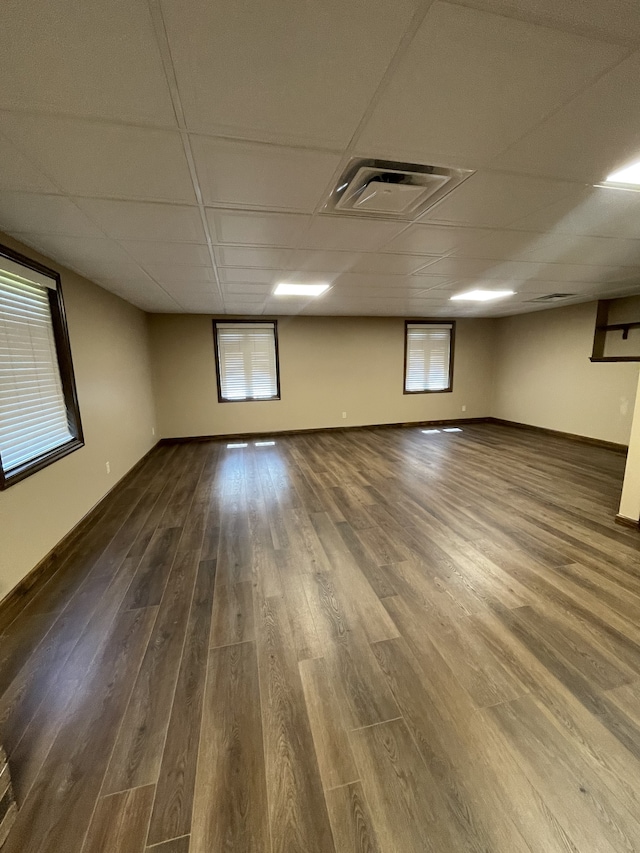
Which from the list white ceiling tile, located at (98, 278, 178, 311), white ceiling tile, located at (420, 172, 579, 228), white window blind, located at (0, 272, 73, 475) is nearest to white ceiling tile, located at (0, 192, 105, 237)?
white window blind, located at (0, 272, 73, 475)

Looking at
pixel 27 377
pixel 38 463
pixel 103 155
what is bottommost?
pixel 38 463

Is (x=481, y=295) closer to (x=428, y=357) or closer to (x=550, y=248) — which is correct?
(x=550, y=248)

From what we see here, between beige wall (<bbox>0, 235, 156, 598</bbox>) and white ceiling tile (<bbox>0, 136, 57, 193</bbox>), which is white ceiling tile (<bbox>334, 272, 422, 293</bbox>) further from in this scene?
beige wall (<bbox>0, 235, 156, 598</bbox>)

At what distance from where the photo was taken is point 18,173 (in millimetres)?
1534

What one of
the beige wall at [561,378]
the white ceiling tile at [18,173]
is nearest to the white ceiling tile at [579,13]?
the white ceiling tile at [18,173]

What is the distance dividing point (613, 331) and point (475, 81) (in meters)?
5.94

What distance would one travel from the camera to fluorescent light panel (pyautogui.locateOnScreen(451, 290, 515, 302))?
451 centimetres

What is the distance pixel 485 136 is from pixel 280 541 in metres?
2.70

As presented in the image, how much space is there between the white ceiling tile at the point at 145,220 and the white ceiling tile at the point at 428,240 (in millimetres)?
1441

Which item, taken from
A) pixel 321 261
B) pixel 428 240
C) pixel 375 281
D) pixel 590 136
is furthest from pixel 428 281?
pixel 590 136

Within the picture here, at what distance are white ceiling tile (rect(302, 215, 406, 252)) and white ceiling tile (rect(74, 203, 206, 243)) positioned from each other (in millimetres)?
774

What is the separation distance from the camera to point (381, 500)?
11.3 ft

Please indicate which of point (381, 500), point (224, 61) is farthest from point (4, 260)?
point (381, 500)

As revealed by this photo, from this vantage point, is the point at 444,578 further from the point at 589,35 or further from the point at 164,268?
the point at 164,268
